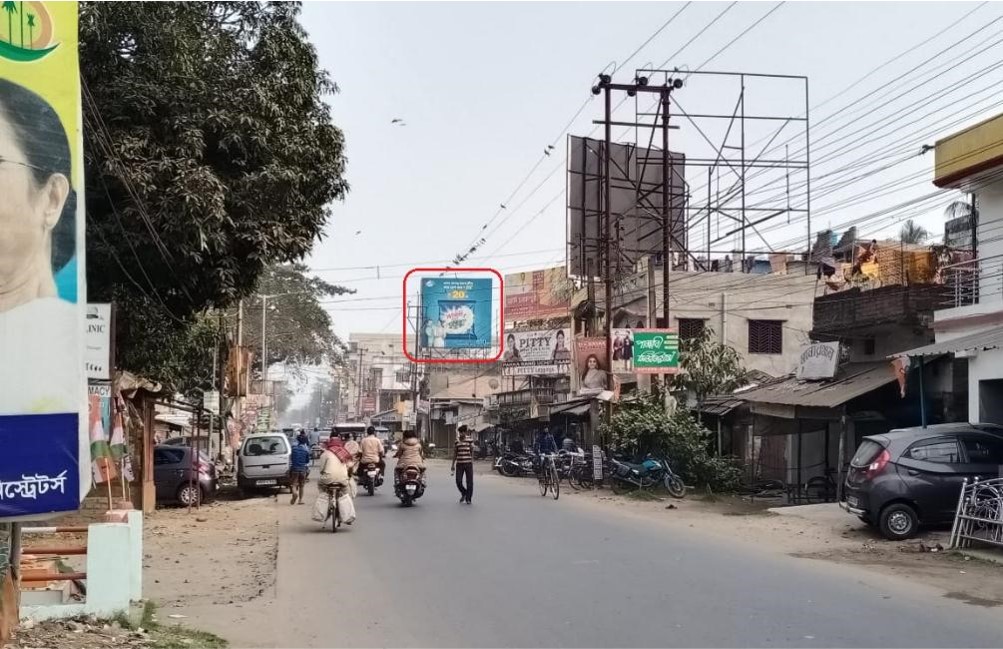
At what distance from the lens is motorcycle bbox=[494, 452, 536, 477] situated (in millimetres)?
34906

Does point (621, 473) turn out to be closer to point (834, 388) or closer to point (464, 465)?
point (464, 465)

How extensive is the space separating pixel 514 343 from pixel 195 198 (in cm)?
3953

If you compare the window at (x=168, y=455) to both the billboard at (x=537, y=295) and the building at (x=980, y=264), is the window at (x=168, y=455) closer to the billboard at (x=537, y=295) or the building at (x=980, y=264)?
the building at (x=980, y=264)

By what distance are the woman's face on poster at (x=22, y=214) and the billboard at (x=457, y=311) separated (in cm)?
3208

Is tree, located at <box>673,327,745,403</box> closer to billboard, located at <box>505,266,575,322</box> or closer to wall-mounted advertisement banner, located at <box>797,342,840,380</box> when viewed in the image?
wall-mounted advertisement banner, located at <box>797,342,840,380</box>

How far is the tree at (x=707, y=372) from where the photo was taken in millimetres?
28859

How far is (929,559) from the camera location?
40.0 ft

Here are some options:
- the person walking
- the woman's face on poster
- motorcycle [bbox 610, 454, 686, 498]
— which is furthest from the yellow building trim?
the woman's face on poster

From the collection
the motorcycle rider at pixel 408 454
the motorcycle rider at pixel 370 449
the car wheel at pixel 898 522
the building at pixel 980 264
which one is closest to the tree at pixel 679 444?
the motorcycle rider at pixel 370 449

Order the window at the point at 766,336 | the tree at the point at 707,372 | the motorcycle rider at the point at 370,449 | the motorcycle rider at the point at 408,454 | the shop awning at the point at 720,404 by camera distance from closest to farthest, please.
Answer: the motorcycle rider at the point at 408,454 < the motorcycle rider at the point at 370,449 < the shop awning at the point at 720,404 < the tree at the point at 707,372 < the window at the point at 766,336

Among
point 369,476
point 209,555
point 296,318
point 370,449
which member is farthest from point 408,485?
point 296,318

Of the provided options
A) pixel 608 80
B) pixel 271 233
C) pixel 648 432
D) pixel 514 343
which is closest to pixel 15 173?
pixel 271 233

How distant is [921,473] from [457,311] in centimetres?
2744

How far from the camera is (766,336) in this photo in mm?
34594
